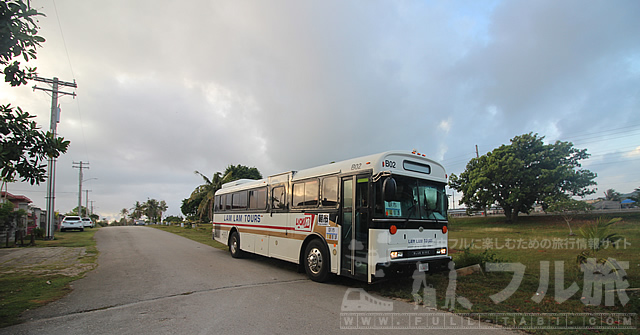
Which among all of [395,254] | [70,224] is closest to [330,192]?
[395,254]

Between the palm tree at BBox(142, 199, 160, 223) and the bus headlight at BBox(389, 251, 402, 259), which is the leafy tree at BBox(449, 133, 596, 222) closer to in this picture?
the bus headlight at BBox(389, 251, 402, 259)

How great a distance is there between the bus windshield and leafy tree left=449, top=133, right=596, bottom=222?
89.0 feet

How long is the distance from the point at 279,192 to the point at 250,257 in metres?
4.39

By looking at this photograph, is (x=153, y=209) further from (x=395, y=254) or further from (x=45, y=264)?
(x=395, y=254)

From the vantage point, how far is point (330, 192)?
8.10 m

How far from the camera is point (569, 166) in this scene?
3088 centimetres

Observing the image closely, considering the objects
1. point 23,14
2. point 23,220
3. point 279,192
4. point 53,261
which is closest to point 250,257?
point 279,192

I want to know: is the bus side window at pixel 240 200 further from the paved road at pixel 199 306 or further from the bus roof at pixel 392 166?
the bus roof at pixel 392 166

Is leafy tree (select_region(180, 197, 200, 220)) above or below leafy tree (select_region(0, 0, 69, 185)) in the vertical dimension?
below

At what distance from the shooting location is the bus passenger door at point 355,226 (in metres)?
6.93

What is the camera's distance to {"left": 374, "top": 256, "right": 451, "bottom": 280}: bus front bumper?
6520 millimetres

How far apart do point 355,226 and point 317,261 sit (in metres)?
1.65

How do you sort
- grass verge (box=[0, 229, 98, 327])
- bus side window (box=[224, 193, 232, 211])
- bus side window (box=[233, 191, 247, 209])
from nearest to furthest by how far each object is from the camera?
grass verge (box=[0, 229, 98, 327]) → bus side window (box=[233, 191, 247, 209]) → bus side window (box=[224, 193, 232, 211])

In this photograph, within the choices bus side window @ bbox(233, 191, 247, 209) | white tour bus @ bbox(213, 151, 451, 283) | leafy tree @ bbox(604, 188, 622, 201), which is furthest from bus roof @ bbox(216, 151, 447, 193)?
leafy tree @ bbox(604, 188, 622, 201)
